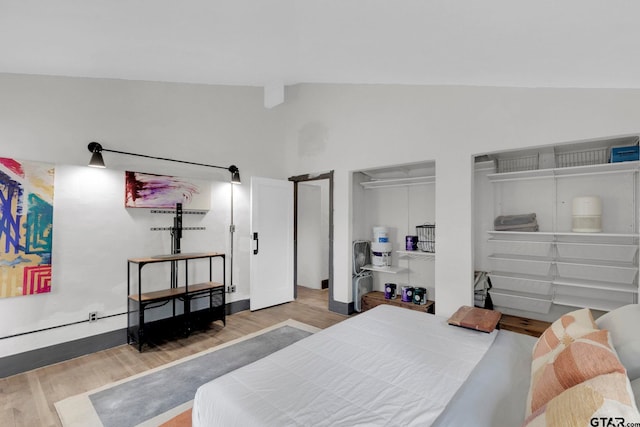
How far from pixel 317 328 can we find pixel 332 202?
1695 millimetres

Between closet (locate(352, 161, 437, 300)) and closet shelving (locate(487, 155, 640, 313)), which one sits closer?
closet shelving (locate(487, 155, 640, 313))

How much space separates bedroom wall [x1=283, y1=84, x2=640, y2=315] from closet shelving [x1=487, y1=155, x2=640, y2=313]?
64cm

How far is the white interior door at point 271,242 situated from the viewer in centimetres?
424

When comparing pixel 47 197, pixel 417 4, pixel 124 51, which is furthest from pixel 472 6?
pixel 47 197

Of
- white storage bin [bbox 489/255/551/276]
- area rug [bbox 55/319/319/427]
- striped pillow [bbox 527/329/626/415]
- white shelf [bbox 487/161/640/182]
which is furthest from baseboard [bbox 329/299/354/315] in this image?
striped pillow [bbox 527/329/626/415]

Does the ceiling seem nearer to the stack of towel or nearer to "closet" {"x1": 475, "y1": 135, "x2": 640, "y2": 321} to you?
"closet" {"x1": 475, "y1": 135, "x2": 640, "y2": 321}

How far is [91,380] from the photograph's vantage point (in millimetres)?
2455

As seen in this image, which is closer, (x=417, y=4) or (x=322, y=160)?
(x=417, y=4)

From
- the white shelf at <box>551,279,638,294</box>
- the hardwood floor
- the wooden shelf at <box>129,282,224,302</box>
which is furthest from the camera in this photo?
the wooden shelf at <box>129,282,224,302</box>

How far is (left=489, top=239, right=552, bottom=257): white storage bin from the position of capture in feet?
11.4

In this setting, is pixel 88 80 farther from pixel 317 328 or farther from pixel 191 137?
pixel 317 328

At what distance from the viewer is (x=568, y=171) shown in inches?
123

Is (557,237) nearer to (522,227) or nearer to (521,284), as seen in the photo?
(522,227)

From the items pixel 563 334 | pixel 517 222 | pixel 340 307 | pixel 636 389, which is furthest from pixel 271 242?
pixel 636 389
